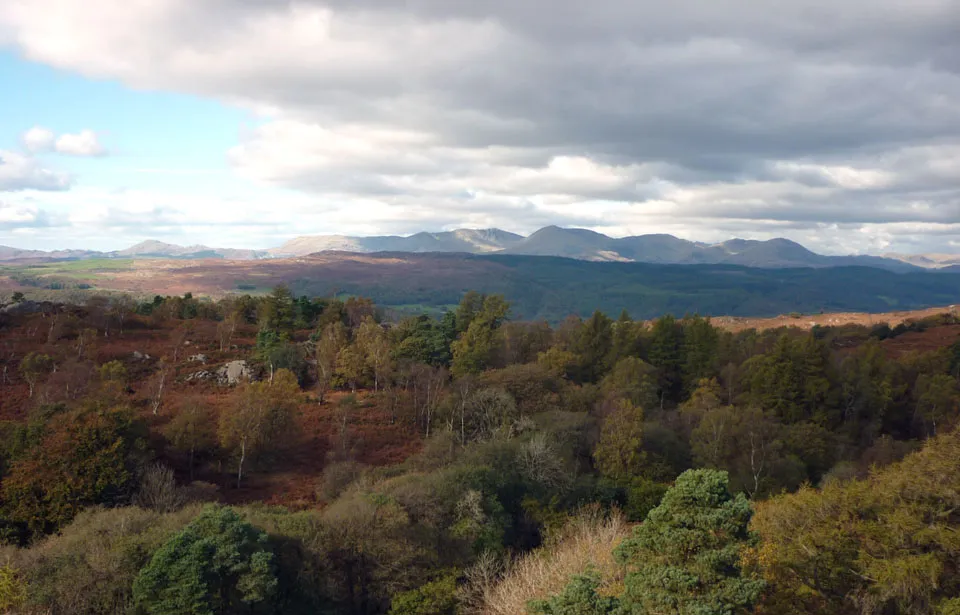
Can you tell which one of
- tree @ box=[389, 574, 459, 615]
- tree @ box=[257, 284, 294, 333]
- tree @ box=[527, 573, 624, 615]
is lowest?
tree @ box=[389, 574, 459, 615]

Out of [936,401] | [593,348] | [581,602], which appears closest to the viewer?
[581,602]

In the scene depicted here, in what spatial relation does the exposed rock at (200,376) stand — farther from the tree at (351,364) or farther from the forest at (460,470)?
the tree at (351,364)

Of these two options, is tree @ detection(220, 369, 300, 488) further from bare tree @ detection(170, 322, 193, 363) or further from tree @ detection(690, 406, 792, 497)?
tree @ detection(690, 406, 792, 497)

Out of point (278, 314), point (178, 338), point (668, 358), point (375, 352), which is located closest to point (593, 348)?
point (668, 358)

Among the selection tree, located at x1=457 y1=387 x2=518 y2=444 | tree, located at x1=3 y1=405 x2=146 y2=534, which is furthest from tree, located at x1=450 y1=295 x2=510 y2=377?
tree, located at x1=3 y1=405 x2=146 y2=534

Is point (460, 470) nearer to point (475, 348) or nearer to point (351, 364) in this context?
point (351, 364)

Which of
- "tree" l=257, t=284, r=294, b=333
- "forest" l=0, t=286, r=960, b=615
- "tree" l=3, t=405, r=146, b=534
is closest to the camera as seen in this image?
"forest" l=0, t=286, r=960, b=615
